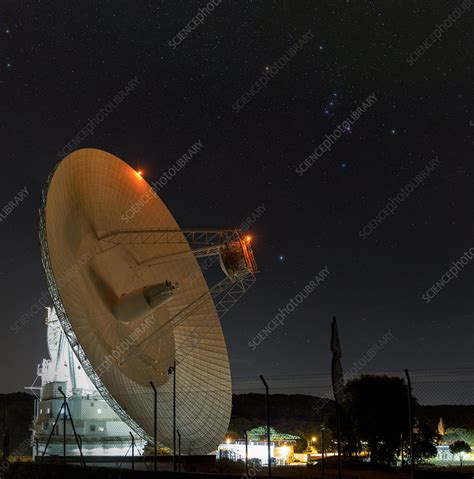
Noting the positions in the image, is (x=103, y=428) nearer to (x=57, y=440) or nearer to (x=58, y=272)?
(x=57, y=440)

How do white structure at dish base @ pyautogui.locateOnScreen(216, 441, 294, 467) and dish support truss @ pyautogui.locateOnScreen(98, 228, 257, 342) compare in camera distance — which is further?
white structure at dish base @ pyautogui.locateOnScreen(216, 441, 294, 467)

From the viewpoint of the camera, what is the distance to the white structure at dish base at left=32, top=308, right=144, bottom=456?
133 ft

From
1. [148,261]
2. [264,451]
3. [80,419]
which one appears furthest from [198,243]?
[264,451]

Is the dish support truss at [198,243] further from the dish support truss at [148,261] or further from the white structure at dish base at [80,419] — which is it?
the white structure at dish base at [80,419]

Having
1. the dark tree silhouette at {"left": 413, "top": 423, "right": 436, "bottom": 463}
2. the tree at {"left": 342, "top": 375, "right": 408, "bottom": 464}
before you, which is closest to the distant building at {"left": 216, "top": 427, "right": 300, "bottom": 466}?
the tree at {"left": 342, "top": 375, "right": 408, "bottom": 464}

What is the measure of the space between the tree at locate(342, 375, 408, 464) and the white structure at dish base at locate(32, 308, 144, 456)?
46.9 ft

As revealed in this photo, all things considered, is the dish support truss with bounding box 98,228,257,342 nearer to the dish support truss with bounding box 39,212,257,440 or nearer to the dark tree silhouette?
the dish support truss with bounding box 39,212,257,440

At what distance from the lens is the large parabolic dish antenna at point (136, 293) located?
1012 inches

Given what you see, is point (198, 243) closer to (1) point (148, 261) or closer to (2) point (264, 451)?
(1) point (148, 261)

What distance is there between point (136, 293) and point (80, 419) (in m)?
15.2

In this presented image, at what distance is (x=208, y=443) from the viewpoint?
32.1 m

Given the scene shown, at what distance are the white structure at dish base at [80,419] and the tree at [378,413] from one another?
14.3m

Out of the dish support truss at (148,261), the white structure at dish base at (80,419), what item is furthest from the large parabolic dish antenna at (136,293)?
the white structure at dish base at (80,419)

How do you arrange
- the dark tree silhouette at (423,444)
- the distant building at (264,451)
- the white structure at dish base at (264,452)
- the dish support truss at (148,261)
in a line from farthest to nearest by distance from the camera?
the white structure at dish base at (264,452), the distant building at (264,451), the dark tree silhouette at (423,444), the dish support truss at (148,261)
